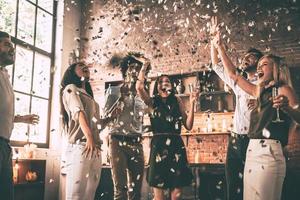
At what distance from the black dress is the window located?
11.1 feet

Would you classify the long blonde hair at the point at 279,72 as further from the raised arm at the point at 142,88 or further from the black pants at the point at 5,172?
the black pants at the point at 5,172

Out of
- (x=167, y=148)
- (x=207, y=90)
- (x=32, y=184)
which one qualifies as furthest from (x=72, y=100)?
(x=207, y=90)

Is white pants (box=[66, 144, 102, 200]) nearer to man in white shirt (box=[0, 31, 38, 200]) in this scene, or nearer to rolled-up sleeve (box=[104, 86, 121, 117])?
man in white shirt (box=[0, 31, 38, 200])

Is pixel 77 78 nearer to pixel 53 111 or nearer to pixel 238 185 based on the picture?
pixel 238 185

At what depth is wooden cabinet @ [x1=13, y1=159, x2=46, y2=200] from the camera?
5375mm

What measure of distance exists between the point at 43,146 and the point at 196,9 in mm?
3905

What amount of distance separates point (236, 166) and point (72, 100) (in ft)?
5.02

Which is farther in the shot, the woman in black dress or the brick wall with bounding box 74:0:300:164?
the brick wall with bounding box 74:0:300:164

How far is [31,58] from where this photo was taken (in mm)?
6461

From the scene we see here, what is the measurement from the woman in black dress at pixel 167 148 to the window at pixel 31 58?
3.35 m

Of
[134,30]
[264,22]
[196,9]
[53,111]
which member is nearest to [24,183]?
[53,111]

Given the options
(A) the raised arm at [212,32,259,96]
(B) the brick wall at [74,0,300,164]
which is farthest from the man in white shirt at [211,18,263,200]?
(B) the brick wall at [74,0,300,164]

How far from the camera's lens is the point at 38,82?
21.7ft

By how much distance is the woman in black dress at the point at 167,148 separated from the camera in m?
2.92
